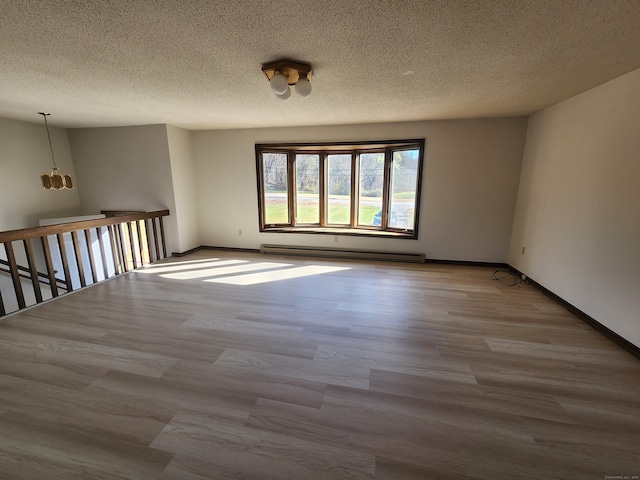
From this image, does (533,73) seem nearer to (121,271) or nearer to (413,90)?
(413,90)

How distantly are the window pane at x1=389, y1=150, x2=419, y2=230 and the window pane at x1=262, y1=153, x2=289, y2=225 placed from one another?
1909 mm

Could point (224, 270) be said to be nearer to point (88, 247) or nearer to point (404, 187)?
point (88, 247)

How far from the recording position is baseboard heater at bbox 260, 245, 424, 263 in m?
4.30

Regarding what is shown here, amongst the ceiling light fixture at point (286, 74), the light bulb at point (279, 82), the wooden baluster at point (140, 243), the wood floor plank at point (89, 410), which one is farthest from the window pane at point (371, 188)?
the wood floor plank at point (89, 410)

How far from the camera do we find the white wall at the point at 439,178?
3789mm

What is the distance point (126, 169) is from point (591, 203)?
6292 millimetres

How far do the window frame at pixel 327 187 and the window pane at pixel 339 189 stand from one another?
0.05m

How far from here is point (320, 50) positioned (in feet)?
6.04

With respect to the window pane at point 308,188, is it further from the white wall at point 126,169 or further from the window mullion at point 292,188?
the white wall at point 126,169

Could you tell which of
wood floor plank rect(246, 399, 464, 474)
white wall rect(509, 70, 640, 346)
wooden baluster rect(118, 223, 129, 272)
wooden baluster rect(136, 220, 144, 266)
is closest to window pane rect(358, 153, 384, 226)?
white wall rect(509, 70, 640, 346)

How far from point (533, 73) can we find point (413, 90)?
37.6 inches

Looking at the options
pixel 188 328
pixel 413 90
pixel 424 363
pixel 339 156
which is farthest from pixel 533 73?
pixel 188 328

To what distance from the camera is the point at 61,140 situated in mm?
4527

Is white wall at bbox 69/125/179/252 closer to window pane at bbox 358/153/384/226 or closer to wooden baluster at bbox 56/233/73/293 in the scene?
wooden baluster at bbox 56/233/73/293
